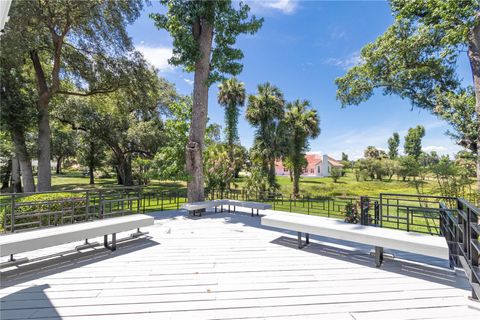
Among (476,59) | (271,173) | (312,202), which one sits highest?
(476,59)

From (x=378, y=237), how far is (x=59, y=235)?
4579 millimetres

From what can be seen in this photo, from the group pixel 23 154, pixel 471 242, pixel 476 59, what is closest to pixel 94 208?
pixel 471 242

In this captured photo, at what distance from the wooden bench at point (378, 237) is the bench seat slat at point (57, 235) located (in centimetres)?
278

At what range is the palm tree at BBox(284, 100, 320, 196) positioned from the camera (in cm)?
1641

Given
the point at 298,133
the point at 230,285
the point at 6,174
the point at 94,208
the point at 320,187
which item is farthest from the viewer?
the point at 320,187

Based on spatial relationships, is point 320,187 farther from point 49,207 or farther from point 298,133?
point 49,207

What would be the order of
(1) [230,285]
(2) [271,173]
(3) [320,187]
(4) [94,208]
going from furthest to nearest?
(3) [320,187] → (2) [271,173] → (4) [94,208] → (1) [230,285]

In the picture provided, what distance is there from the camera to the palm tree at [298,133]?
1641cm

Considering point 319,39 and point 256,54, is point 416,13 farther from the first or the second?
point 256,54

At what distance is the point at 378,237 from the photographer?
321cm

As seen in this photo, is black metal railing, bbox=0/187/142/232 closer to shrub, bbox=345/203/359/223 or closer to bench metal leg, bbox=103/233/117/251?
bench metal leg, bbox=103/233/117/251

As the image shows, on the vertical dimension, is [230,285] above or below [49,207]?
below

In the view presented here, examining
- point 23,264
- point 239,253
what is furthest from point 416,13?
point 23,264

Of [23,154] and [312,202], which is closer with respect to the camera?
[23,154]
